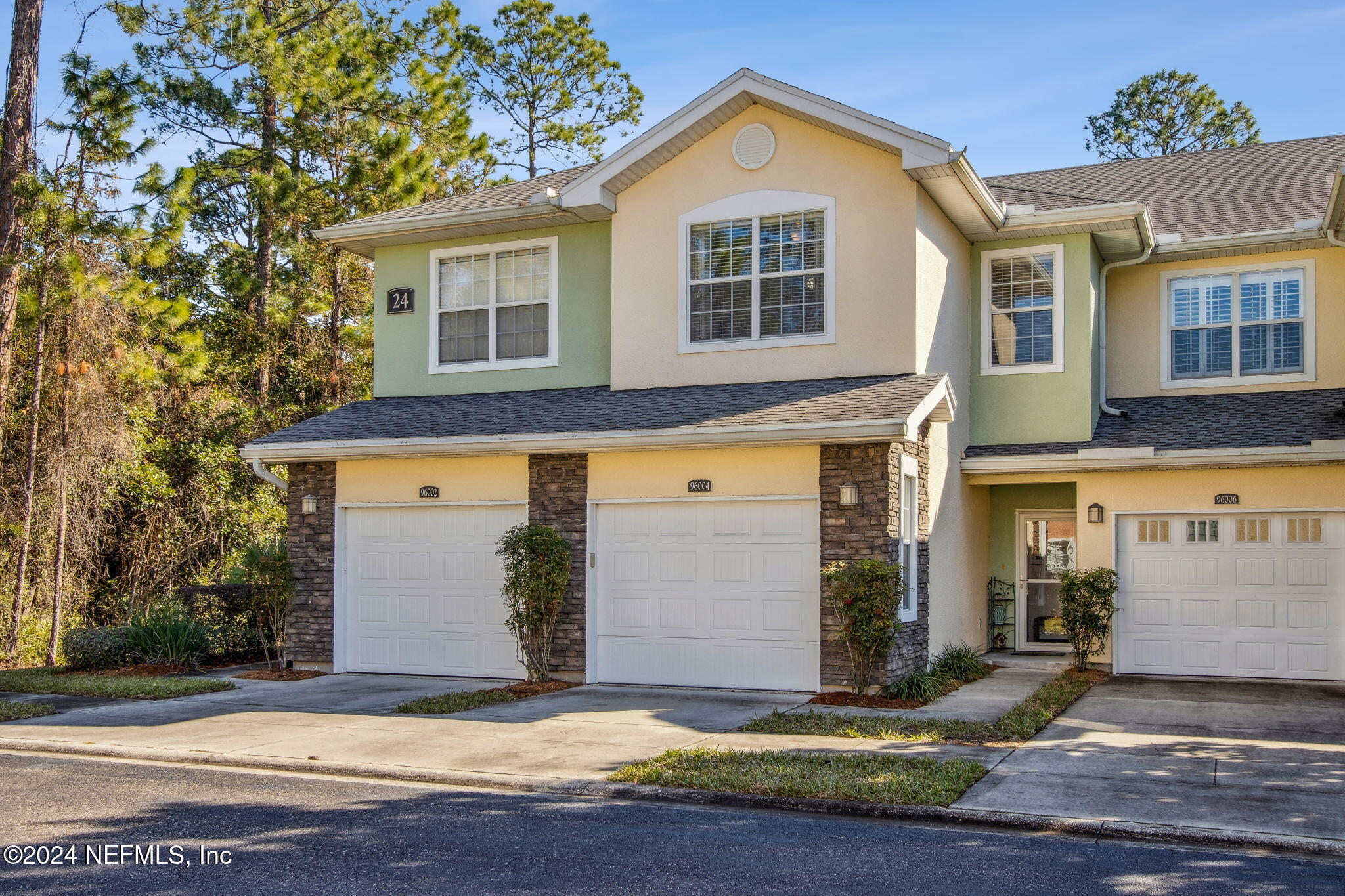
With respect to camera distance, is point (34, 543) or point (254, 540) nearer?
point (34, 543)

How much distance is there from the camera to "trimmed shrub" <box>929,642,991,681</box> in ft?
44.8

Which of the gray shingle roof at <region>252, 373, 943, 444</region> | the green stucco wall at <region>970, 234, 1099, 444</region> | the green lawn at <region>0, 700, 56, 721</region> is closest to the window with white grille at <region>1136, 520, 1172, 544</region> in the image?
the green stucco wall at <region>970, 234, 1099, 444</region>

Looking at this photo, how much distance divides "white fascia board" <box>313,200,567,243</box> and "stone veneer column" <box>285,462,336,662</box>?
3.43m

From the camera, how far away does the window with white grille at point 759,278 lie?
13.8 m

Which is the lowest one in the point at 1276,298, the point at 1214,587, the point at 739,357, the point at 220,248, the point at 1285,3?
the point at 1214,587

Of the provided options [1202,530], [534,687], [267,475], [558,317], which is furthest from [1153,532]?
[267,475]

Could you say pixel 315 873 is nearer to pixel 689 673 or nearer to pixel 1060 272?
pixel 689 673

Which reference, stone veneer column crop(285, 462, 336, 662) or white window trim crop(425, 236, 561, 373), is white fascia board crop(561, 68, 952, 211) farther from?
stone veneer column crop(285, 462, 336, 662)

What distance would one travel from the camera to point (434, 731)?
10328 millimetres

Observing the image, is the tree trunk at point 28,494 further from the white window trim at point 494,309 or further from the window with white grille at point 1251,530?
the window with white grille at point 1251,530

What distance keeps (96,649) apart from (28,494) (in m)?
2.82

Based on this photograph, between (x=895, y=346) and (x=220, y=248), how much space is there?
690 inches

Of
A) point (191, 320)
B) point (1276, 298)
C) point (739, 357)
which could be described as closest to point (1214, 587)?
point (1276, 298)

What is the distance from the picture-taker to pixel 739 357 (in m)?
14.1
